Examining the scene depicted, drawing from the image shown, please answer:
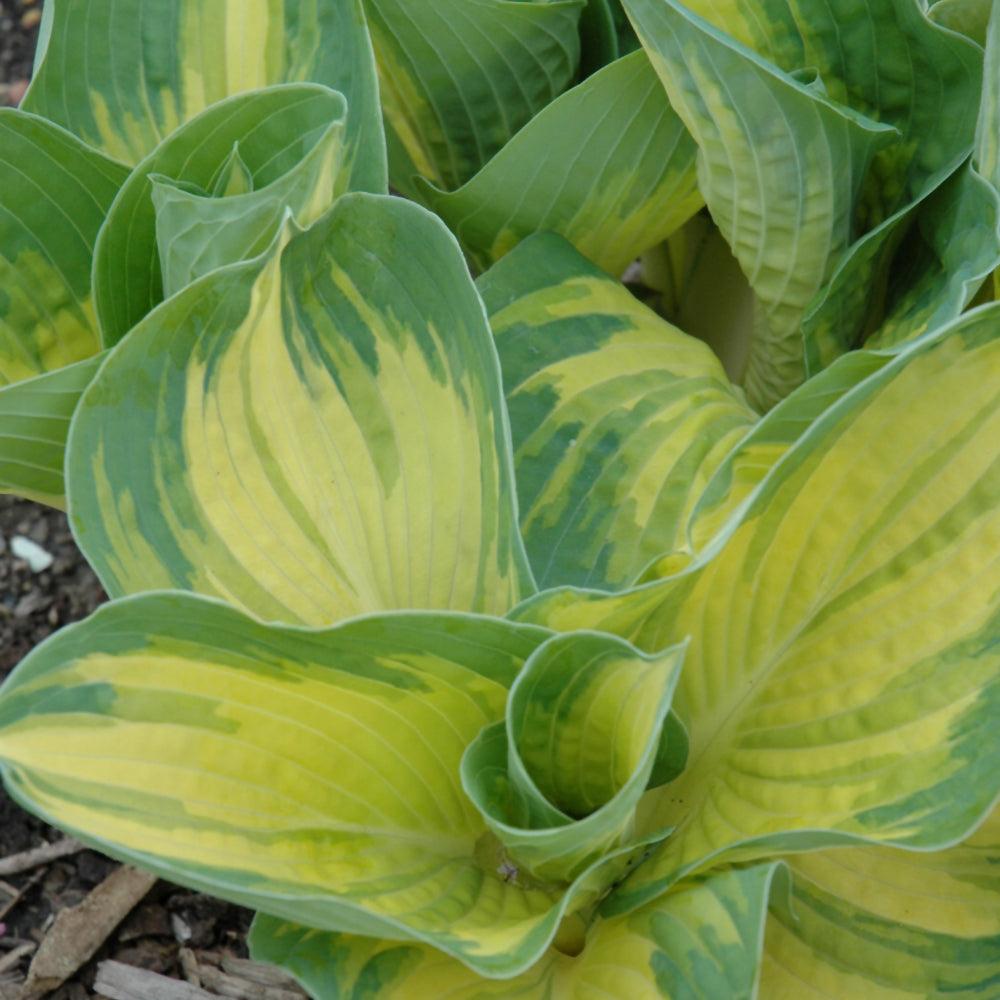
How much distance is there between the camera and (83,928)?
3.25 feet

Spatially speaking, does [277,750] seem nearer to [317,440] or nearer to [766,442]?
[317,440]

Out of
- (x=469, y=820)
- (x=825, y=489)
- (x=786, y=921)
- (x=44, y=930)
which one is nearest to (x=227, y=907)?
(x=44, y=930)

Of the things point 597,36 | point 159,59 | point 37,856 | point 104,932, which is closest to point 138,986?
point 104,932

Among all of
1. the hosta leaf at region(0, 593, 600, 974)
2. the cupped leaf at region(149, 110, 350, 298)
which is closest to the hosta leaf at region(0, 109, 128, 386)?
the cupped leaf at region(149, 110, 350, 298)

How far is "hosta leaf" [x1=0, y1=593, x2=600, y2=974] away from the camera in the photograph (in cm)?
57

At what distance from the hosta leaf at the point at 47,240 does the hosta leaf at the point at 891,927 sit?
2.03 ft

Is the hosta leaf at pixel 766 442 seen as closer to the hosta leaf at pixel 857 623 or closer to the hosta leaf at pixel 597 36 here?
the hosta leaf at pixel 857 623

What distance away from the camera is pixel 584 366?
2.80ft

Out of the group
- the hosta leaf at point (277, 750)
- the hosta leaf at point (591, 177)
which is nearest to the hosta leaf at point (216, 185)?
the hosta leaf at point (591, 177)

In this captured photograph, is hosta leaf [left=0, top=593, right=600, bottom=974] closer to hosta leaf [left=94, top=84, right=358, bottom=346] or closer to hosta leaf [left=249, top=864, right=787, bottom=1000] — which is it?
hosta leaf [left=249, top=864, right=787, bottom=1000]

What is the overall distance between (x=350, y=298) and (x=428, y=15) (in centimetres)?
27

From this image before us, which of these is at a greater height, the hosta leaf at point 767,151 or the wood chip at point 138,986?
the hosta leaf at point 767,151

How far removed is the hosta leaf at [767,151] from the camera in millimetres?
728

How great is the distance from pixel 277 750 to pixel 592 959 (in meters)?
0.22
